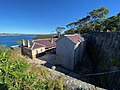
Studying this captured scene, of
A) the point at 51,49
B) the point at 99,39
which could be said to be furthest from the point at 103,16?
the point at 51,49

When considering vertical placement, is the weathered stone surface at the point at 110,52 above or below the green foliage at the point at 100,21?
below

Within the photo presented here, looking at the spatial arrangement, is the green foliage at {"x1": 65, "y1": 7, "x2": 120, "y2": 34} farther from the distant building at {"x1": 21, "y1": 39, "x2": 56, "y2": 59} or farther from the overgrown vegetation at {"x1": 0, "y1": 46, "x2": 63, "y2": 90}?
the overgrown vegetation at {"x1": 0, "y1": 46, "x2": 63, "y2": 90}

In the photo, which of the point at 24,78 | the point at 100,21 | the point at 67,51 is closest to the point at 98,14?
the point at 100,21

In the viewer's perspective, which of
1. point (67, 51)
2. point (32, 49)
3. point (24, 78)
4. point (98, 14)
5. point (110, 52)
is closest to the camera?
point (24, 78)

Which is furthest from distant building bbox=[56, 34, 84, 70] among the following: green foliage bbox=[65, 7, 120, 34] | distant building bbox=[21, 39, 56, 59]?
green foliage bbox=[65, 7, 120, 34]

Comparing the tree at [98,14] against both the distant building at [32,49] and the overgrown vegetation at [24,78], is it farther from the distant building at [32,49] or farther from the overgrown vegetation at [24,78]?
the overgrown vegetation at [24,78]

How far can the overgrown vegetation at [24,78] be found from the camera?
3062 mm

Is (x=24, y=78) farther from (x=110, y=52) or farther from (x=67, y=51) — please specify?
(x=67, y=51)

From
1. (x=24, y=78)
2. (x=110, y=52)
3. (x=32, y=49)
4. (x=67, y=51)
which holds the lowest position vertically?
(x=32, y=49)

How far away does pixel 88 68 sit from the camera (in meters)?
22.4

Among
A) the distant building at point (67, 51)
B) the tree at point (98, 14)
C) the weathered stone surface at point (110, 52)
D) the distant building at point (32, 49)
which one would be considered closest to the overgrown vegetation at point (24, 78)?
the weathered stone surface at point (110, 52)

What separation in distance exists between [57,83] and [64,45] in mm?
20230

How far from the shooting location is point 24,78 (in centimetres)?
323

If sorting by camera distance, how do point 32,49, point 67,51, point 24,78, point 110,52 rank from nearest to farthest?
point 24,78 → point 110,52 → point 67,51 → point 32,49
